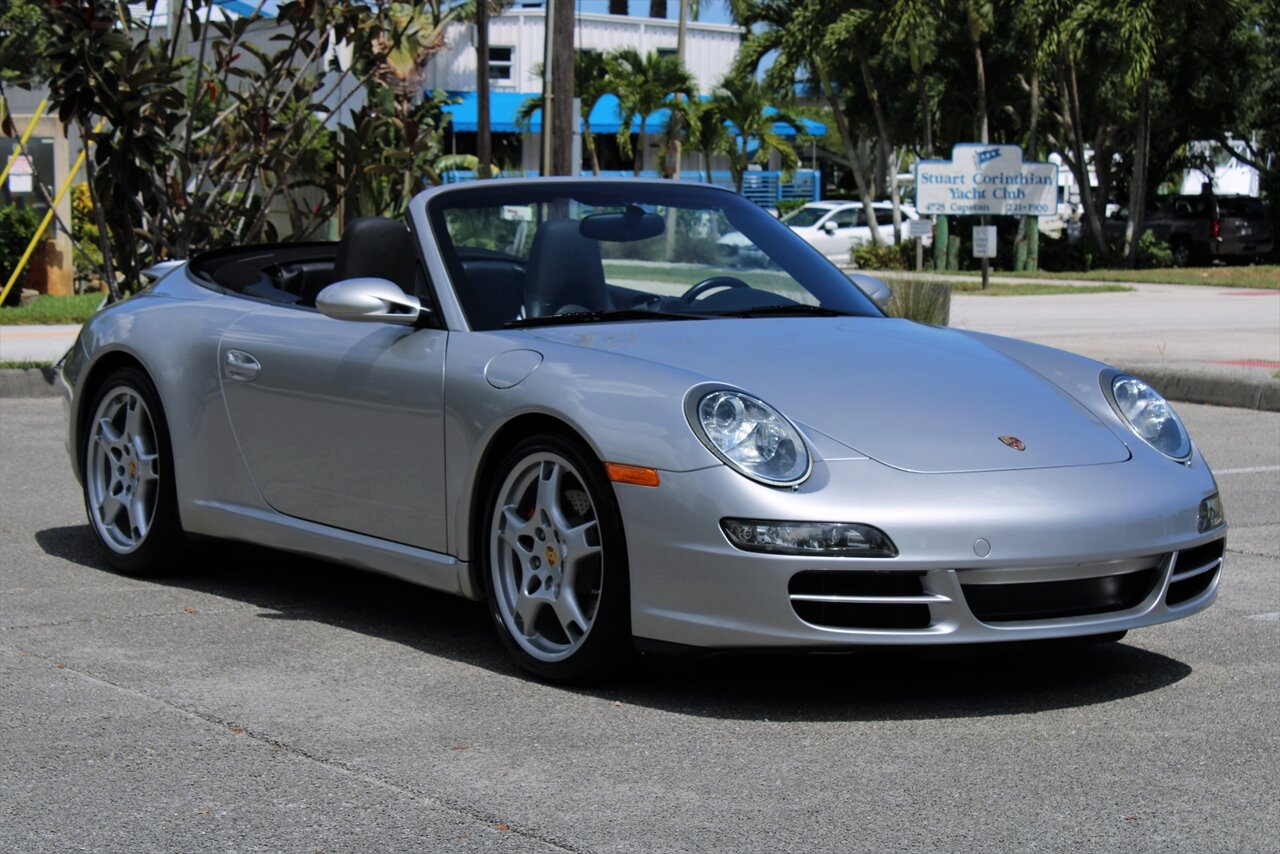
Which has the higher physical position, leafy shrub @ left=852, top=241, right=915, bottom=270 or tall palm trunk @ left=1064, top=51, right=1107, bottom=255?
tall palm trunk @ left=1064, top=51, right=1107, bottom=255

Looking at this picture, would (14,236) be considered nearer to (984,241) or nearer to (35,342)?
(35,342)

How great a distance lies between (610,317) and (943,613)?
1.50m

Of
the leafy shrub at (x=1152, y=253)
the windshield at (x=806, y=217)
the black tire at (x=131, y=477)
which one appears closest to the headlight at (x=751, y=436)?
the black tire at (x=131, y=477)

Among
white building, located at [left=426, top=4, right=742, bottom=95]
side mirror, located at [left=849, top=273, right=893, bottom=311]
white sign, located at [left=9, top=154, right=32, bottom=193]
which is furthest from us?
white building, located at [left=426, top=4, right=742, bottom=95]

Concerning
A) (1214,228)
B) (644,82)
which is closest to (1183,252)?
(1214,228)

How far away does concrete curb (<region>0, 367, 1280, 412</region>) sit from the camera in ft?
40.7

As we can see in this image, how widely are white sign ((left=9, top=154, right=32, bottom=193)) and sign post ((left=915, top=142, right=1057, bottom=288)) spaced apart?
13870 mm

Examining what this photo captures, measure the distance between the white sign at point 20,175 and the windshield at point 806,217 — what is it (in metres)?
20.2

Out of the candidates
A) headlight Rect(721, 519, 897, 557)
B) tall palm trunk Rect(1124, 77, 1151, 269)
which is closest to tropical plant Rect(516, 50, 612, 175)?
tall palm trunk Rect(1124, 77, 1151, 269)

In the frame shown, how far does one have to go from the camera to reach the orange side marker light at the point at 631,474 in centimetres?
445

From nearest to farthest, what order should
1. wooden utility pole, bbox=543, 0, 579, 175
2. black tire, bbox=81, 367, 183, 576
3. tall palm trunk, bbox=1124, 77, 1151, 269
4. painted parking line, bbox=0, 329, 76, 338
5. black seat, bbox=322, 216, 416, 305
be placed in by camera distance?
black seat, bbox=322, 216, 416, 305 → black tire, bbox=81, 367, 183, 576 → painted parking line, bbox=0, 329, 76, 338 → wooden utility pole, bbox=543, 0, 579, 175 → tall palm trunk, bbox=1124, 77, 1151, 269

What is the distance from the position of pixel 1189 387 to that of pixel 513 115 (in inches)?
1773

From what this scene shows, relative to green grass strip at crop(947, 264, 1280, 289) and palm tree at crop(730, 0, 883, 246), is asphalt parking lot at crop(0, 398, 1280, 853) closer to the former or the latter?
green grass strip at crop(947, 264, 1280, 289)

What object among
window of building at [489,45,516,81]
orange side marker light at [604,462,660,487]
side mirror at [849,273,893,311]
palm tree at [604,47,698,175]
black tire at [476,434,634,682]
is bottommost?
black tire at [476,434,634,682]
